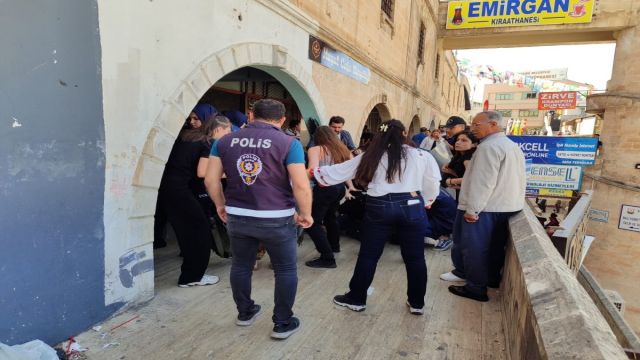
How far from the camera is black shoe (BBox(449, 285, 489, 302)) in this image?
3.55m

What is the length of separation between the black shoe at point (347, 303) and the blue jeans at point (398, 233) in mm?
179

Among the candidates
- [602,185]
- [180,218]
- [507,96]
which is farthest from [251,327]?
[507,96]

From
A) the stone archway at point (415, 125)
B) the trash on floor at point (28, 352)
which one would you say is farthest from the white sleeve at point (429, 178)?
the stone archway at point (415, 125)

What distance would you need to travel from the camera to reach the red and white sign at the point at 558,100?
22.0 metres

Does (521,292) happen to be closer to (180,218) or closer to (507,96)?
(180,218)

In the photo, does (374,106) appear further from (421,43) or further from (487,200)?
(487,200)

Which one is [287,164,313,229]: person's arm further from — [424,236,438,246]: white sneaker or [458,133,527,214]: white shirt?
→ [424,236,438,246]: white sneaker

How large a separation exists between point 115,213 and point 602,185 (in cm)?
1512

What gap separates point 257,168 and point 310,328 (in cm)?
134

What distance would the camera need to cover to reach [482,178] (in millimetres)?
3285

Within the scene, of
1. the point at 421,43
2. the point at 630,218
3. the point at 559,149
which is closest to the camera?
the point at 559,149

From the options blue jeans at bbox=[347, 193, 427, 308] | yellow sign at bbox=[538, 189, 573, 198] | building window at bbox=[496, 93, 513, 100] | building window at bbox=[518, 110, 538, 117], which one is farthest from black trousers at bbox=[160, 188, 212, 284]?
building window at bbox=[496, 93, 513, 100]

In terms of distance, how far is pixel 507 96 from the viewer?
5953 cm

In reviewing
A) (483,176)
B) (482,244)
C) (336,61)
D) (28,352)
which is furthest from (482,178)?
(336,61)
